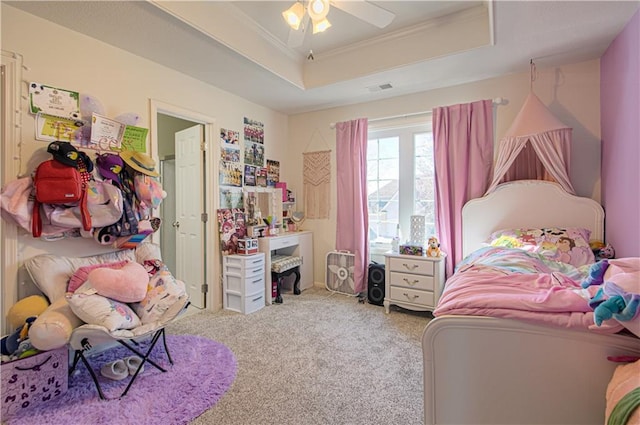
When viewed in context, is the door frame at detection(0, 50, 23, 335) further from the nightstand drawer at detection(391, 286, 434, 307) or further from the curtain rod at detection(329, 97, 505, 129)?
the nightstand drawer at detection(391, 286, 434, 307)

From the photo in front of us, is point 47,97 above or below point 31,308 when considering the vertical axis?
above

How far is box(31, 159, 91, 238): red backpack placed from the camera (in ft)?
6.32

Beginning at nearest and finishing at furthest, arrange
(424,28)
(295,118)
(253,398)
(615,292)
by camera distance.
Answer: (615,292) → (253,398) → (424,28) → (295,118)

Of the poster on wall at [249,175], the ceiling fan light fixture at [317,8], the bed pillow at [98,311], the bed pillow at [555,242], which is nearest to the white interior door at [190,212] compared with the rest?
the poster on wall at [249,175]

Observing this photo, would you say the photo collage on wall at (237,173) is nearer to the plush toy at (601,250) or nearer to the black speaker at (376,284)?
the black speaker at (376,284)

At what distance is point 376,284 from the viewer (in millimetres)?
3494

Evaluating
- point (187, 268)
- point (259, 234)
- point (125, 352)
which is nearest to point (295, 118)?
point (259, 234)

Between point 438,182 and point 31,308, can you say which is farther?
point 438,182

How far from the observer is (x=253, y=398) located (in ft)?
6.10

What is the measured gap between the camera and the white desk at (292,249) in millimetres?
3539

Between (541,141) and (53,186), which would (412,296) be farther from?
(53,186)

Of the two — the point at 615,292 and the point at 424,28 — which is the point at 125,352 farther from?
the point at 424,28

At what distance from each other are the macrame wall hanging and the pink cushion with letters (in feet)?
8.38

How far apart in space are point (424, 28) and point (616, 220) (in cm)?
224
